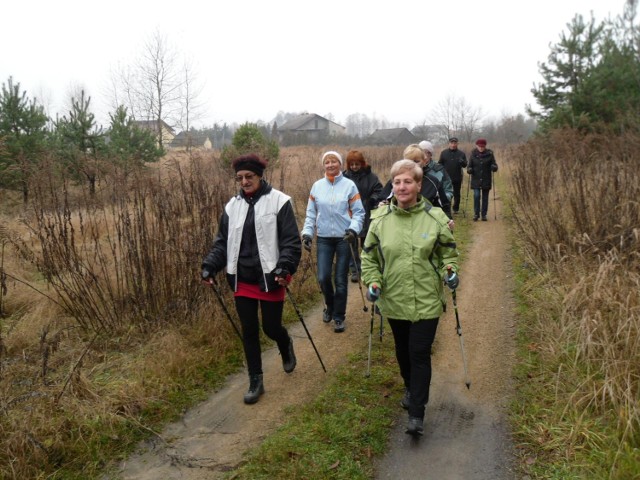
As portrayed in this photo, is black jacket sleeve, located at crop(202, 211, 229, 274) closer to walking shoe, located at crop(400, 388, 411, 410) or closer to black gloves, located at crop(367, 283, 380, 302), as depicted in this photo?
black gloves, located at crop(367, 283, 380, 302)

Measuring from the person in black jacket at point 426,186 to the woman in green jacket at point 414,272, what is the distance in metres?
1.64

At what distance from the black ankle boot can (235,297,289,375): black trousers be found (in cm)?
5

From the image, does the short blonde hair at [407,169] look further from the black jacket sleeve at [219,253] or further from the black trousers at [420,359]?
the black jacket sleeve at [219,253]

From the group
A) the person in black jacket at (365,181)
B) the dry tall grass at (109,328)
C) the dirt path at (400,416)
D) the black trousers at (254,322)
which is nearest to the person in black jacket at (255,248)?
the black trousers at (254,322)

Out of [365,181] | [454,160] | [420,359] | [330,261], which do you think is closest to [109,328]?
[330,261]

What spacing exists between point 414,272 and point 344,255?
2.13 m

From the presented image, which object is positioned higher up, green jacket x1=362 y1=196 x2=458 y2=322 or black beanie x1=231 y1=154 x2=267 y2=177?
black beanie x1=231 y1=154 x2=267 y2=177

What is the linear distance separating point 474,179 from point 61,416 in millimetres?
10171

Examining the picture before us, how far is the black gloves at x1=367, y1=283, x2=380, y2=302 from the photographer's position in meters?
3.34

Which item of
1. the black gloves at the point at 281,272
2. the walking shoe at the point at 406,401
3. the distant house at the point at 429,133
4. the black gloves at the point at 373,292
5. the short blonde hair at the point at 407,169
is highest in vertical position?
the distant house at the point at 429,133

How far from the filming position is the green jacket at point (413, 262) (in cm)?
332

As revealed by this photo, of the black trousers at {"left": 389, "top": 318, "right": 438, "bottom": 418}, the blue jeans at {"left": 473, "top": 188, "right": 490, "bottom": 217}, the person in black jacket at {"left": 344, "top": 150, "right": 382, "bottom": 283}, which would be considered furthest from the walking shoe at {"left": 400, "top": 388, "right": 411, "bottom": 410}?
the blue jeans at {"left": 473, "top": 188, "right": 490, "bottom": 217}

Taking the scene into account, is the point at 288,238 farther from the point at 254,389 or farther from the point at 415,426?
the point at 415,426

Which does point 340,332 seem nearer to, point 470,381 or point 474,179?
point 470,381
